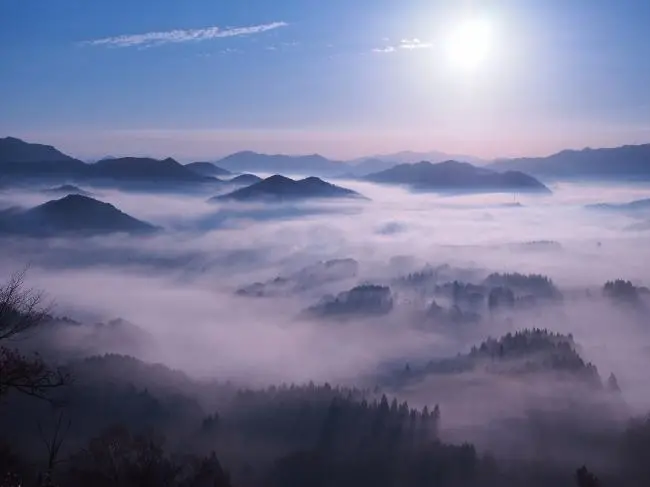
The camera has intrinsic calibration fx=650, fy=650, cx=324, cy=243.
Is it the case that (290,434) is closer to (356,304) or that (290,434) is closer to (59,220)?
(356,304)

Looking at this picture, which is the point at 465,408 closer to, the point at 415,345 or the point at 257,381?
the point at 257,381

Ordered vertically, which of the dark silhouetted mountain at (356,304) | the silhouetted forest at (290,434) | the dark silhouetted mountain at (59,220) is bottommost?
the dark silhouetted mountain at (356,304)

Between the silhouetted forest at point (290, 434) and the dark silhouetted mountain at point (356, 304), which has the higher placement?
the silhouetted forest at point (290, 434)

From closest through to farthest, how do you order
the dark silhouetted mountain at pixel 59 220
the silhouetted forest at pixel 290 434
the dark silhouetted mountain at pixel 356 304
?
the silhouetted forest at pixel 290 434 → the dark silhouetted mountain at pixel 356 304 → the dark silhouetted mountain at pixel 59 220

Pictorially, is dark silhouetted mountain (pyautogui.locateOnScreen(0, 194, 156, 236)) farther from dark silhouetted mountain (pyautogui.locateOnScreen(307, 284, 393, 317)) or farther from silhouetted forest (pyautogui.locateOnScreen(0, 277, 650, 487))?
silhouetted forest (pyautogui.locateOnScreen(0, 277, 650, 487))

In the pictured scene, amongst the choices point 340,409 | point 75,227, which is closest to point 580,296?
point 340,409

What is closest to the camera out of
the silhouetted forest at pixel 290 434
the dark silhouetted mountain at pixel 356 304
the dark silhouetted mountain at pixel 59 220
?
the silhouetted forest at pixel 290 434

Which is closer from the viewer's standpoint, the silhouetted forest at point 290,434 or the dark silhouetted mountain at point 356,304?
the silhouetted forest at point 290,434

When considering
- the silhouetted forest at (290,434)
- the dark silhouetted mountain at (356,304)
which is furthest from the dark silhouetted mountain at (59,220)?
the silhouetted forest at (290,434)

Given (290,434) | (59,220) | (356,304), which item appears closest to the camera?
(290,434)

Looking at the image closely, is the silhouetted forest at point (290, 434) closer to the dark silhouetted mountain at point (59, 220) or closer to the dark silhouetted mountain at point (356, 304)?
the dark silhouetted mountain at point (356, 304)

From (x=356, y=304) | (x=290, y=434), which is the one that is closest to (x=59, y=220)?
(x=356, y=304)
